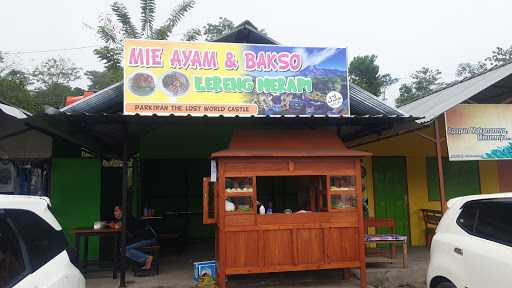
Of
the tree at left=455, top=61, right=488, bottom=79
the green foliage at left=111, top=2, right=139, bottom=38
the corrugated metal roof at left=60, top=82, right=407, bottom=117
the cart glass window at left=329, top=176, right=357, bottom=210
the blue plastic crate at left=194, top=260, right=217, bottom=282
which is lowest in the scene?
the blue plastic crate at left=194, top=260, right=217, bottom=282

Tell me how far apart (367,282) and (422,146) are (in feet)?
15.9

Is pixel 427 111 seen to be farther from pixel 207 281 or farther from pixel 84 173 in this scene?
pixel 84 173

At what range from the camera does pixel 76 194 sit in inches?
Answer: 358

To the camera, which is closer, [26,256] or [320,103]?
[26,256]

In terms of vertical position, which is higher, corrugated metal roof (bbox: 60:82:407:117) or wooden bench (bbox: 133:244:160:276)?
corrugated metal roof (bbox: 60:82:407:117)

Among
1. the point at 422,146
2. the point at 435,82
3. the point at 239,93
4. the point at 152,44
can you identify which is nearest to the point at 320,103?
the point at 239,93

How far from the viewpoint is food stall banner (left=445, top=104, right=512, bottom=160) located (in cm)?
805

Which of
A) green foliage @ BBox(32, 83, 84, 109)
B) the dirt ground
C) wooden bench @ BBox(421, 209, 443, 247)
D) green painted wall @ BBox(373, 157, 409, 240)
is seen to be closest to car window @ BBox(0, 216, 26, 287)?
the dirt ground

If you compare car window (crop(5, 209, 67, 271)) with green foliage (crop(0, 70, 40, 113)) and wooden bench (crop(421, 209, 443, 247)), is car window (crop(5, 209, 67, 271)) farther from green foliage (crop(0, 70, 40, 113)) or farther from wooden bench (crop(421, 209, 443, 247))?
green foliage (crop(0, 70, 40, 113))

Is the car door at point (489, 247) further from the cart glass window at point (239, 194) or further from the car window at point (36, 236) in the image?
the car window at point (36, 236)

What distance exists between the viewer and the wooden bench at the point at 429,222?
1038cm

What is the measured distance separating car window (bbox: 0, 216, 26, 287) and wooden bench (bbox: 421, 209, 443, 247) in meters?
9.43

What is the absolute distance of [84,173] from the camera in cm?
915

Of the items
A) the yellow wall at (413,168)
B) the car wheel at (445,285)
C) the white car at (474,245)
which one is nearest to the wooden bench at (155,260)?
the white car at (474,245)
